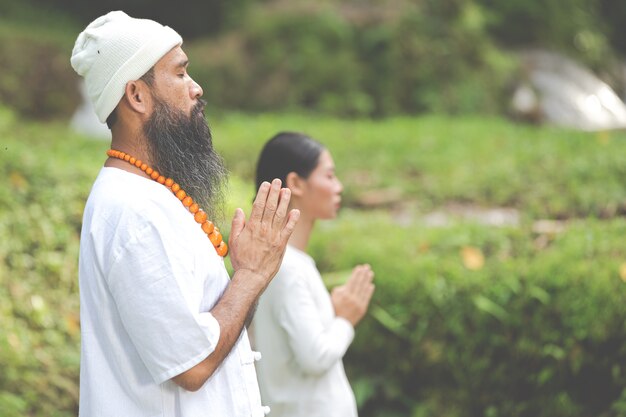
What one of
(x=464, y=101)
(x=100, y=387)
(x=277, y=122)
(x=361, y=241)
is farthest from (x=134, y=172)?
(x=464, y=101)

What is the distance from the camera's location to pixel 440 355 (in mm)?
4660

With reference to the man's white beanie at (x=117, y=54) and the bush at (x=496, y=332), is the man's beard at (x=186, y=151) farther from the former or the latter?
the bush at (x=496, y=332)

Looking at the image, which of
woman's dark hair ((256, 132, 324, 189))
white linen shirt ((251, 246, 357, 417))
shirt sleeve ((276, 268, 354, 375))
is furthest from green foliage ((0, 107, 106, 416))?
woman's dark hair ((256, 132, 324, 189))

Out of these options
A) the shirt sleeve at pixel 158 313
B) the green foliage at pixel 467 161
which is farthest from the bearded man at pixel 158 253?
the green foliage at pixel 467 161

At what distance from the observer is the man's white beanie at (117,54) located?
2381 millimetres

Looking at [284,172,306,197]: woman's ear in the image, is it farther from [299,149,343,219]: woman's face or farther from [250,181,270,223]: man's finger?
[250,181,270,223]: man's finger

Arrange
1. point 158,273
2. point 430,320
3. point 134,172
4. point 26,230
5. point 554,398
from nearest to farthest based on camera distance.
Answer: point 158,273
point 134,172
point 554,398
point 430,320
point 26,230

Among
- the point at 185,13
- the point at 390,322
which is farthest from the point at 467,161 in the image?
the point at 185,13

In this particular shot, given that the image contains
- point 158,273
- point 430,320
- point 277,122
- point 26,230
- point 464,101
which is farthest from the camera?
point 464,101

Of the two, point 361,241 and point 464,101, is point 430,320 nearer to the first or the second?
point 361,241

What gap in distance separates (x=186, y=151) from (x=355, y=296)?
1.34 meters

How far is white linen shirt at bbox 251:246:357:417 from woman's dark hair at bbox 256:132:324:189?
32 cm

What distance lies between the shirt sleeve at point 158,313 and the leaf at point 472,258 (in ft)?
9.42

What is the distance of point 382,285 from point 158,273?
2.82m
